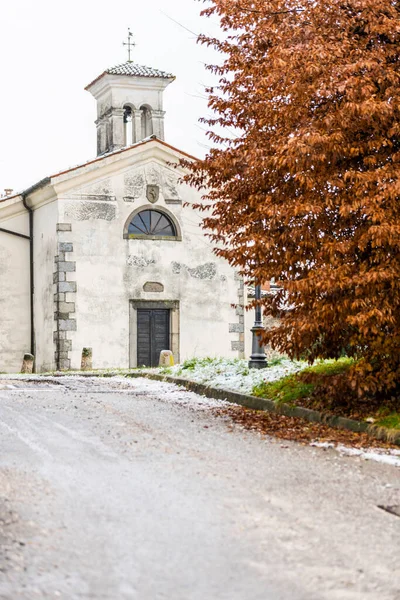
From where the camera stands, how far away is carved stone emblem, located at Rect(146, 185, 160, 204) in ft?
99.2

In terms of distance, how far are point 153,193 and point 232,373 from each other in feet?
47.7

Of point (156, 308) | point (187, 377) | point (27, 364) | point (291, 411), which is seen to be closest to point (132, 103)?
point (156, 308)

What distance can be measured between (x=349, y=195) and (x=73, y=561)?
6.93 metres

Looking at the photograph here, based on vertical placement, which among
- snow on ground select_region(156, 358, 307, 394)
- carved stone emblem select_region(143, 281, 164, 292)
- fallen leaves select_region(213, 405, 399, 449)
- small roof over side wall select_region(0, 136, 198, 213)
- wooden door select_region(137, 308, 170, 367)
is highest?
small roof over side wall select_region(0, 136, 198, 213)

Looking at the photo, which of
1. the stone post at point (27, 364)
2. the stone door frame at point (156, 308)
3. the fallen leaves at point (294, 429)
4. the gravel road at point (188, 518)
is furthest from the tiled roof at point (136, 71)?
the gravel road at point (188, 518)

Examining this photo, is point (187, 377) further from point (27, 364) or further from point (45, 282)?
point (45, 282)

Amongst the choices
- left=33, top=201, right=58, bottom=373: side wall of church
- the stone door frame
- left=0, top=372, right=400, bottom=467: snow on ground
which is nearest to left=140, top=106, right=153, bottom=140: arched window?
left=33, top=201, right=58, bottom=373: side wall of church

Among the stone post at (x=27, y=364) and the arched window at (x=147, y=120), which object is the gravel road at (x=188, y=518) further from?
the arched window at (x=147, y=120)

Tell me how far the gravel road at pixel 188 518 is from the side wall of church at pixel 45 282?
19.1 meters

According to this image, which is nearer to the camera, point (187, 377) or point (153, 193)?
point (187, 377)

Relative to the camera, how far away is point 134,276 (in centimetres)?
2986

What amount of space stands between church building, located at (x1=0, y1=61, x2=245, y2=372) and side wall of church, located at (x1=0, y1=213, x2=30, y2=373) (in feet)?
0.11

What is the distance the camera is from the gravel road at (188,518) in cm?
468

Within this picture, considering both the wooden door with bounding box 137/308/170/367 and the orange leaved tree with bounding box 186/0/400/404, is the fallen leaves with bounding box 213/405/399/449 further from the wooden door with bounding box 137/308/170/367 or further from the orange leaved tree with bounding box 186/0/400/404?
the wooden door with bounding box 137/308/170/367
